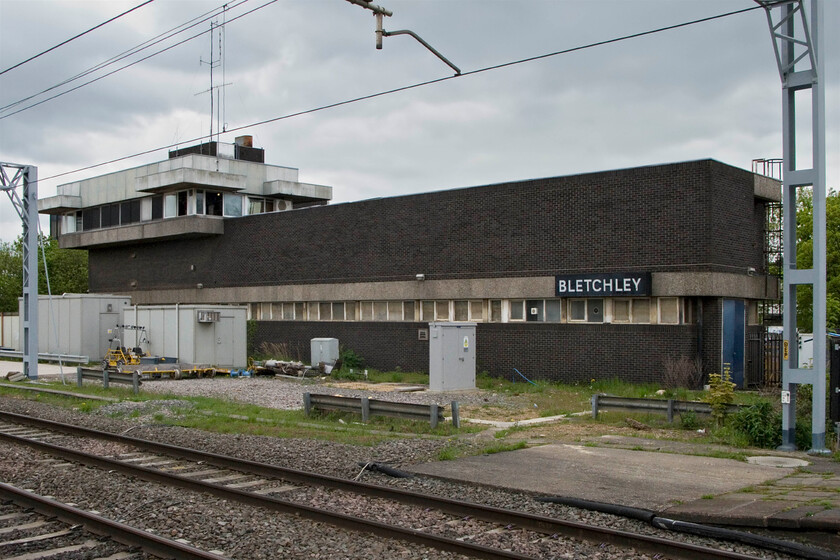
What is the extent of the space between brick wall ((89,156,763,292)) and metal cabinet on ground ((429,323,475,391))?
3854mm

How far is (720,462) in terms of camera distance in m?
13.0

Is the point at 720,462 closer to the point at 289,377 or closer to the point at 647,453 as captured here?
the point at 647,453

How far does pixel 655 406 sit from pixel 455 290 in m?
13.8

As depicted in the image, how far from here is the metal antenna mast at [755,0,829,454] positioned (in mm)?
13672

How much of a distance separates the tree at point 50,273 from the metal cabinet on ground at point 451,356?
53734mm

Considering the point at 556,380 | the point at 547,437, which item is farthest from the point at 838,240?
the point at 547,437

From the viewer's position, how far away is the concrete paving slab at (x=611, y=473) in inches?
421

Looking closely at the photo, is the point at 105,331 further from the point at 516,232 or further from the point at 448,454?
the point at 448,454

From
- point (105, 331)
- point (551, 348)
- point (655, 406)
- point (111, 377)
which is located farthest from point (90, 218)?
point (655, 406)

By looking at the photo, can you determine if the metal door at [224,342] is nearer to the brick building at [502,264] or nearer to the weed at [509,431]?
the brick building at [502,264]

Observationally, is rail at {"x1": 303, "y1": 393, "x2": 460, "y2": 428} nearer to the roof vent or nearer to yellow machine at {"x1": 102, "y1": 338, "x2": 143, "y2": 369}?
yellow machine at {"x1": 102, "y1": 338, "x2": 143, "y2": 369}

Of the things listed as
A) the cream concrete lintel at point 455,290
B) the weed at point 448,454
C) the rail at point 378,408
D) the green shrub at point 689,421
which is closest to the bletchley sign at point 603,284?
the cream concrete lintel at point 455,290

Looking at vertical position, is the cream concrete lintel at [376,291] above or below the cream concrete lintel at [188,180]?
below

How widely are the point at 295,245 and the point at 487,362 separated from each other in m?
12.5
